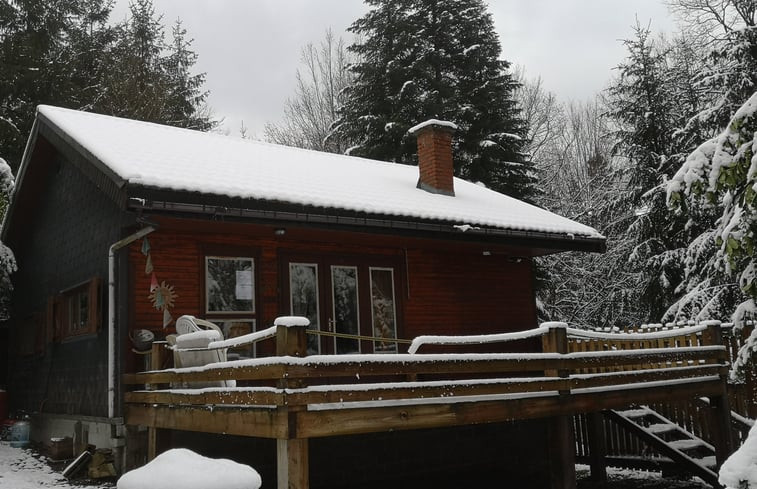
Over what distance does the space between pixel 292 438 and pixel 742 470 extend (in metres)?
3.51

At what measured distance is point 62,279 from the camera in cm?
1200

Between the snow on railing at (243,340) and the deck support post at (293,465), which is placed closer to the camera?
the deck support post at (293,465)

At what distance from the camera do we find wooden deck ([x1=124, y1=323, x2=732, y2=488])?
19.4 feet

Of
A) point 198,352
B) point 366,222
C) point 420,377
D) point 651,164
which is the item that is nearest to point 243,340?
point 198,352

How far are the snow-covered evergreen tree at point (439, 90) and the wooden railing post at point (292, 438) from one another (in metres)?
17.7

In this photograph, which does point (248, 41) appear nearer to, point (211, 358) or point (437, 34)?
point (437, 34)

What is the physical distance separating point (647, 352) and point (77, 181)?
906 cm

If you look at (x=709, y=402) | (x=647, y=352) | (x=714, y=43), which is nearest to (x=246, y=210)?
(x=647, y=352)

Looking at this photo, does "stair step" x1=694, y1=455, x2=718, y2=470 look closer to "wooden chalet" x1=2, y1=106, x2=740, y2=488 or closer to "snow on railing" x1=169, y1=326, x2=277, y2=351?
"wooden chalet" x1=2, y1=106, x2=740, y2=488

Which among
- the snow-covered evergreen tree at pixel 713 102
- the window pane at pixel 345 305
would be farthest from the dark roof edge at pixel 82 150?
the snow-covered evergreen tree at pixel 713 102

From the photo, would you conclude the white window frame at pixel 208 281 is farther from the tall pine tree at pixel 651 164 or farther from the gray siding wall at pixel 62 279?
the tall pine tree at pixel 651 164

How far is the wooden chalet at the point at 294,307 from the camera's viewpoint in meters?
6.87

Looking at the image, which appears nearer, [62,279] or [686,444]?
[686,444]

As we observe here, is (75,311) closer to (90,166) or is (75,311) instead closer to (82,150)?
(90,166)
